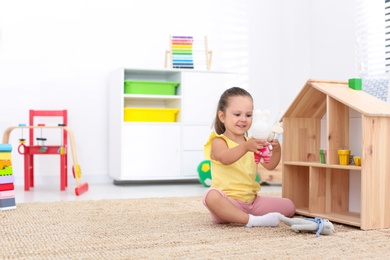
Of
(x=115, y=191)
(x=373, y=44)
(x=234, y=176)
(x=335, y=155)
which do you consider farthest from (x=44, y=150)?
(x=373, y=44)

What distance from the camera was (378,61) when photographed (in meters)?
3.60

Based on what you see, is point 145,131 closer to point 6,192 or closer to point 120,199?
point 120,199

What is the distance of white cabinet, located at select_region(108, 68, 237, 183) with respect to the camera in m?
3.74

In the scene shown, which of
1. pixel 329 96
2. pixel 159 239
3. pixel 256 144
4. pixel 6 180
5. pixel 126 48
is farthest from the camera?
pixel 126 48

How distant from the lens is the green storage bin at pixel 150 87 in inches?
150

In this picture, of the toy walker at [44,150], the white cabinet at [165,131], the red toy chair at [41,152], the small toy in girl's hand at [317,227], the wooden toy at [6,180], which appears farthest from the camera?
the white cabinet at [165,131]

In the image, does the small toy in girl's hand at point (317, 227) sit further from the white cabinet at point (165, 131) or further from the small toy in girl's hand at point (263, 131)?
the white cabinet at point (165, 131)

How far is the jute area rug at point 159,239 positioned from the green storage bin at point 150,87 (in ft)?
5.05

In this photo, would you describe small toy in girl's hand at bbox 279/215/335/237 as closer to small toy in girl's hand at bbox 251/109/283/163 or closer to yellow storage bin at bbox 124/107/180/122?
small toy in girl's hand at bbox 251/109/283/163

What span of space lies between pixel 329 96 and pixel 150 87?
6.38ft

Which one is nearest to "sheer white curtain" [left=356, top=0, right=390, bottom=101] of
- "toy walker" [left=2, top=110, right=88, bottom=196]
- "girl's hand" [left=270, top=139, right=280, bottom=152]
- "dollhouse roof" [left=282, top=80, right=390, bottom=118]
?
"dollhouse roof" [left=282, top=80, right=390, bottom=118]

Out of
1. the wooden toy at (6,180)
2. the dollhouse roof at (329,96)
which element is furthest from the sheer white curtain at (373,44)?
the wooden toy at (6,180)

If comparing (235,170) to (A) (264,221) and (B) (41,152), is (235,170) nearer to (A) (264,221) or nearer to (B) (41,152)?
(A) (264,221)

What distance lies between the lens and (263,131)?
6.38 ft
